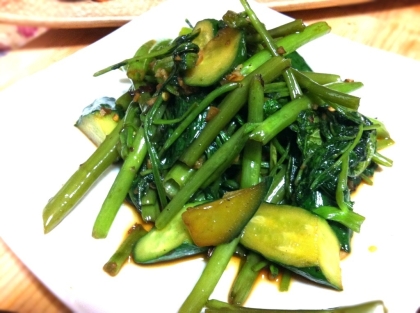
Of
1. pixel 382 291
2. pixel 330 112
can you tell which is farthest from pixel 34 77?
A: pixel 382 291

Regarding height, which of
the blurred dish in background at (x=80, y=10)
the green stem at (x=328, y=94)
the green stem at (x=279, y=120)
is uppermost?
the blurred dish in background at (x=80, y=10)

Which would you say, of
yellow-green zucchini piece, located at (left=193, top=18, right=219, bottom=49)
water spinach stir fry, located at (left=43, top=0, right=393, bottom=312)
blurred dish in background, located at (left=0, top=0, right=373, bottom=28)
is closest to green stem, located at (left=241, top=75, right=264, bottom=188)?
water spinach stir fry, located at (left=43, top=0, right=393, bottom=312)

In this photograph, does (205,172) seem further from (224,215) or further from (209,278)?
(209,278)

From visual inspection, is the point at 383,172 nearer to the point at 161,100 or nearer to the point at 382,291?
the point at 382,291

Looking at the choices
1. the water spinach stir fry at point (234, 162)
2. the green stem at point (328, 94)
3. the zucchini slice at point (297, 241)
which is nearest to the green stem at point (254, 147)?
the water spinach stir fry at point (234, 162)

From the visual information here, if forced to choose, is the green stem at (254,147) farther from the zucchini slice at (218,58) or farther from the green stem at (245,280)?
the green stem at (245,280)

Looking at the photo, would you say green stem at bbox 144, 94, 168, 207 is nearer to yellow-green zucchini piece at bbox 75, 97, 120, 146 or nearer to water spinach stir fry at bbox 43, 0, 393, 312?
water spinach stir fry at bbox 43, 0, 393, 312

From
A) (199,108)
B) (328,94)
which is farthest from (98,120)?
(328,94)
